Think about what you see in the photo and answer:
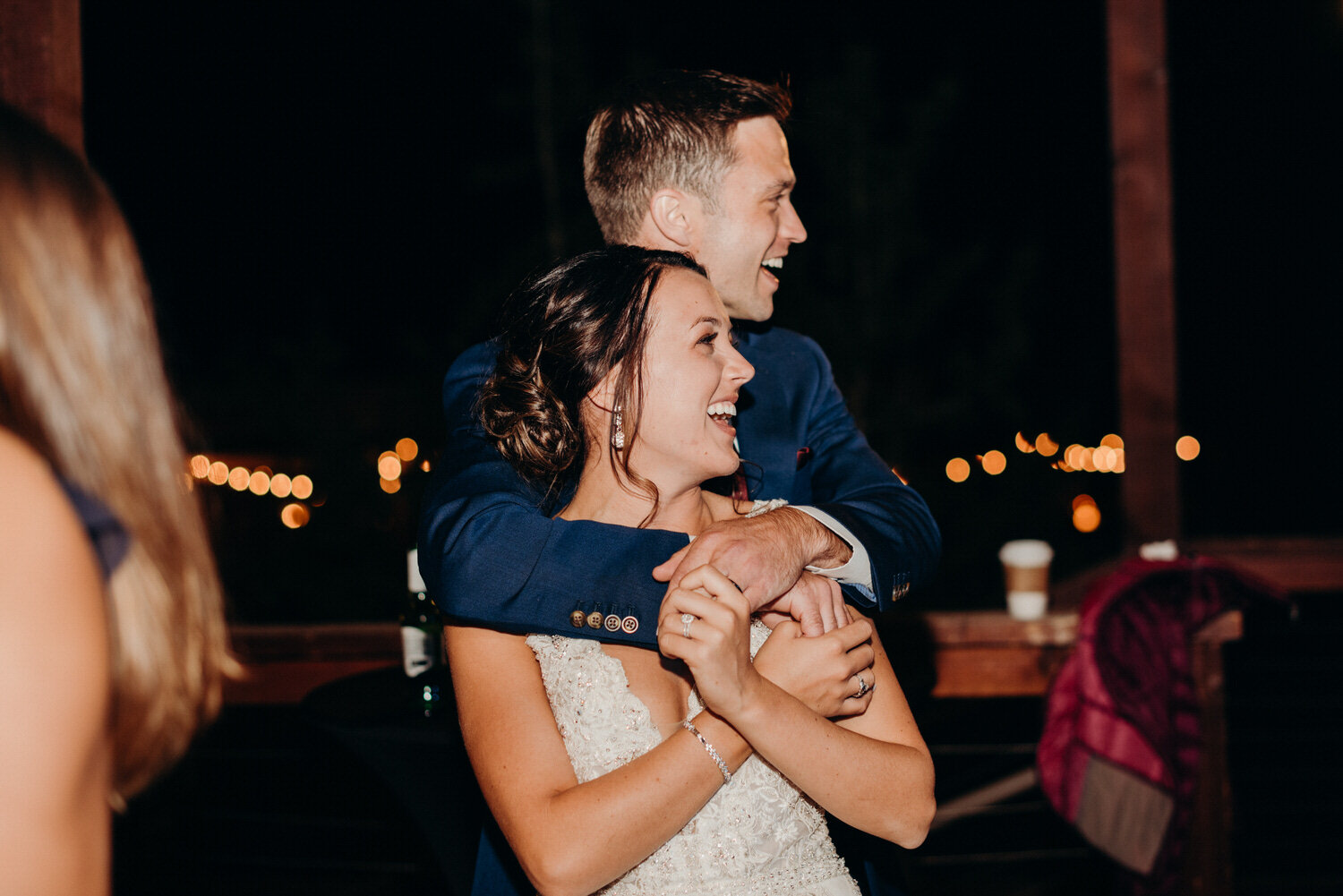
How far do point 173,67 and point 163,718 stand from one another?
7.93 metres

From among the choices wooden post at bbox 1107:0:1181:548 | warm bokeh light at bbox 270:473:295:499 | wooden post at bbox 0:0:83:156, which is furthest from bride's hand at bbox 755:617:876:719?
warm bokeh light at bbox 270:473:295:499

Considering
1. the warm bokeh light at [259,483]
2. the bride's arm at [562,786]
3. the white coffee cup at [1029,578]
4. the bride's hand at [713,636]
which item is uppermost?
the bride's hand at [713,636]

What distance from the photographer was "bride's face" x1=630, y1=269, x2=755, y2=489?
5.10 feet

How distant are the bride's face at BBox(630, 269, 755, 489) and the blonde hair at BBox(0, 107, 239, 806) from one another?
2.50 feet

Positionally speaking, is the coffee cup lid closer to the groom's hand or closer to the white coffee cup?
the white coffee cup

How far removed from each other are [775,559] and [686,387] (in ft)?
1.03

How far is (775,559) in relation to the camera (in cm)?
140

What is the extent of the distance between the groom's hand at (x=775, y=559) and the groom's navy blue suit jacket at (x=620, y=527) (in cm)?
6

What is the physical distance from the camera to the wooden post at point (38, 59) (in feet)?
8.46

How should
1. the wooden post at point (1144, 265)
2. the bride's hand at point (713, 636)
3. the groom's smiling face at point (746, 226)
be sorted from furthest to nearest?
the wooden post at point (1144, 265) → the groom's smiling face at point (746, 226) → the bride's hand at point (713, 636)

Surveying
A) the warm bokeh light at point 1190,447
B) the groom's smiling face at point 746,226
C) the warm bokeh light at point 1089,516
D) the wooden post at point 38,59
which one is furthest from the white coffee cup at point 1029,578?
the warm bokeh light at point 1190,447

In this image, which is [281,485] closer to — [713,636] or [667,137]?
[667,137]

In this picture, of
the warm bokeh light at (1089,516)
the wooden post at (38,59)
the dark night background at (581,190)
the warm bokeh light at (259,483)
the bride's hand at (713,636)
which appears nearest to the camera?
the bride's hand at (713,636)

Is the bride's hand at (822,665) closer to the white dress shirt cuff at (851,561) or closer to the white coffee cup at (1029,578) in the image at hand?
the white dress shirt cuff at (851,561)
